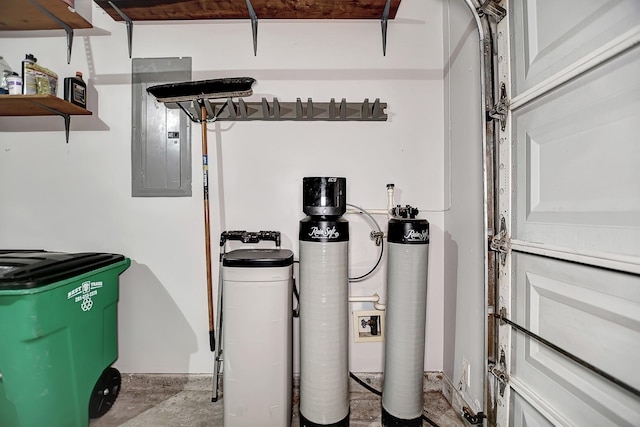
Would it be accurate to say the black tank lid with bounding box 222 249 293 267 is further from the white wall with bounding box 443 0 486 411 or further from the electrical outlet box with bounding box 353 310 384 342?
the white wall with bounding box 443 0 486 411

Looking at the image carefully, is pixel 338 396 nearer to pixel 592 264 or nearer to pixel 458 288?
pixel 458 288

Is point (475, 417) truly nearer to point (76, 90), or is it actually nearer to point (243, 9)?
point (243, 9)

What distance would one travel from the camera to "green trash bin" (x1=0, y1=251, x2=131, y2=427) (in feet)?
4.22

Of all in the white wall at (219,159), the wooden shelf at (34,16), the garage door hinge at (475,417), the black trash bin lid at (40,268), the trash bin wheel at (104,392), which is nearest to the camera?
the black trash bin lid at (40,268)

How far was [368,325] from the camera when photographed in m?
1.95

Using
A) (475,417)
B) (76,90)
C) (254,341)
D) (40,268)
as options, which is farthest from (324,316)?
(76,90)

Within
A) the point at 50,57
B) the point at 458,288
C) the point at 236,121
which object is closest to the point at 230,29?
the point at 236,121

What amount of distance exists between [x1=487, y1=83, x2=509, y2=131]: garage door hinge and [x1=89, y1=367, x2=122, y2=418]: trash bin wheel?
2.40m

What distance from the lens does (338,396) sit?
5.05 feet

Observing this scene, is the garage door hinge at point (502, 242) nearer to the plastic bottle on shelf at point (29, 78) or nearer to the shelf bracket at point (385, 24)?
the shelf bracket at point (385, 24)

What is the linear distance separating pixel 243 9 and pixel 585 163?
1925 mm

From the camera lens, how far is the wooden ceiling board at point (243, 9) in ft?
5.85

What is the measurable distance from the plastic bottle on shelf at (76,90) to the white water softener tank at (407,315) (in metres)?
2.01

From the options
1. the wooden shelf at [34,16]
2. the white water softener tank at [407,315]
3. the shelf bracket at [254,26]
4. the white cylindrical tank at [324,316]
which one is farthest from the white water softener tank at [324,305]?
the wooden shelf at [34,16]
